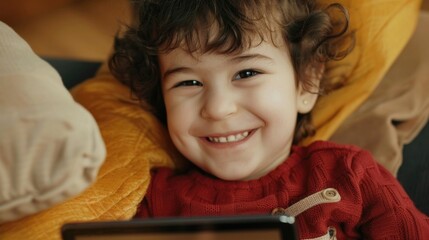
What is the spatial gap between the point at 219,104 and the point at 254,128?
9 cm

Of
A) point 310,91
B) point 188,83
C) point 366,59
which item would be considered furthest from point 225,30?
point 366,59

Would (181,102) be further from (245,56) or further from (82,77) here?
(82,77)

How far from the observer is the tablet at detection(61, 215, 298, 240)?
0.53m

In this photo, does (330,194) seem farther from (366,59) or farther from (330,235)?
(366,59)

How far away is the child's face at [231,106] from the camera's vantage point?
2.97 feet

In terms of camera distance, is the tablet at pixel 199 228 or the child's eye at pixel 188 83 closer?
the tablet at pixel 199 228

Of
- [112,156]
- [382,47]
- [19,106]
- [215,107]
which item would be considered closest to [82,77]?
[112,156]

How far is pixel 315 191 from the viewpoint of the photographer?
0.90 m

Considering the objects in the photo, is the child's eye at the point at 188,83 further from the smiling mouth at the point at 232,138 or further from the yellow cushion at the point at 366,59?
the yellow cushion at the point at 366,59

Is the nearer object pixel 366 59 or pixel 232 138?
pixel 232 138

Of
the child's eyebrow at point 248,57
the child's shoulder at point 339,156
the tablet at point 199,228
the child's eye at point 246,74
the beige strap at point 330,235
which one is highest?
the child's eyebrow at point 248,57

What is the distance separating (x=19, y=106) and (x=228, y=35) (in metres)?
0.38

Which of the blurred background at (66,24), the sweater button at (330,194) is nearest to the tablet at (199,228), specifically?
the sweater button at (330,194)

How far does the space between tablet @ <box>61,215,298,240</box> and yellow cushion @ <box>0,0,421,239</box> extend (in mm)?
327
